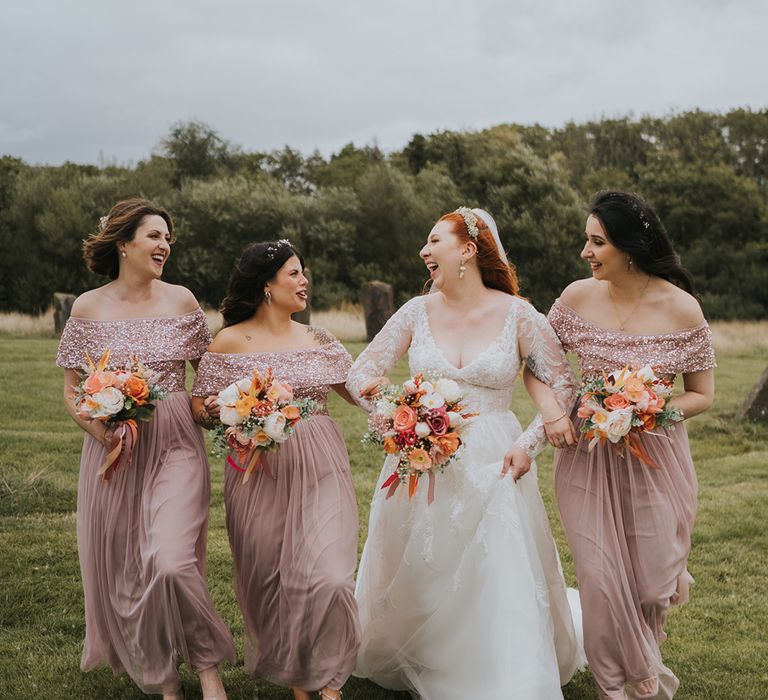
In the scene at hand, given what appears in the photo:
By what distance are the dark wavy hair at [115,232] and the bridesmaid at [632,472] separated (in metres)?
2.64

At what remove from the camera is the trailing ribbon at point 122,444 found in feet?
16.4

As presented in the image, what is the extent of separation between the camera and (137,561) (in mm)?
5059

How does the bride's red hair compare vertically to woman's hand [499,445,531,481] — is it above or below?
above

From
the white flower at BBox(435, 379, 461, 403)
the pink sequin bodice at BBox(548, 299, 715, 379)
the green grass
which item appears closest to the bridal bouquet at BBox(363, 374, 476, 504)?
the white flower at BBox(435, 379, 461, 403)

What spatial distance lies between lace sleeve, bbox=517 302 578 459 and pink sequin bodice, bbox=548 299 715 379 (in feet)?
0.42

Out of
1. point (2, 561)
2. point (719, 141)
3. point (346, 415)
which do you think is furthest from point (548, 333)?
point (719, 141)

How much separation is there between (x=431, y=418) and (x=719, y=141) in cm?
3799

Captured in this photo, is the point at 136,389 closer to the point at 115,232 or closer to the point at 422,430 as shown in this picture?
the point at 115,232

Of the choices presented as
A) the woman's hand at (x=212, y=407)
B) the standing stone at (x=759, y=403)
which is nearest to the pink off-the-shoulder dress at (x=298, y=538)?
the woman's hand at (x=212, y=407)

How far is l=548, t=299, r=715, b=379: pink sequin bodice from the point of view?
16.0ft

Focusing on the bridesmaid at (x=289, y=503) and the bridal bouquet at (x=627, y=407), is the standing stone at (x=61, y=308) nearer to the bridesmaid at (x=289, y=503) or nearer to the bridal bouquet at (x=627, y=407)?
the bridesmaid at (x=289, y=503)

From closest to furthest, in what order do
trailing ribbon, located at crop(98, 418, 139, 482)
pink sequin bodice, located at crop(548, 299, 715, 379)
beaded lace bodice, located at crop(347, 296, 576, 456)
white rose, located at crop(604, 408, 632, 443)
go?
white rose, located at crop(604, 408, 632, 443)
pink sequin bodice, located at crop(548, 299, 715, 379)
trailing ribbon, located at crop(98, 418, 139, 482)
beaded lace bodice, located at crop(347, 296, 576, 456)

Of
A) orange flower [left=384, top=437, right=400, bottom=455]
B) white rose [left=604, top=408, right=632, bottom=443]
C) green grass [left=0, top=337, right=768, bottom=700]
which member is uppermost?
white rose [left=604, top=408, right=632, bottom=443]

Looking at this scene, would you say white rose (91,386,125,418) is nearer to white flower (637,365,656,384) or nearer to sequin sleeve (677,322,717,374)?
white flower (637,365,656,384)
